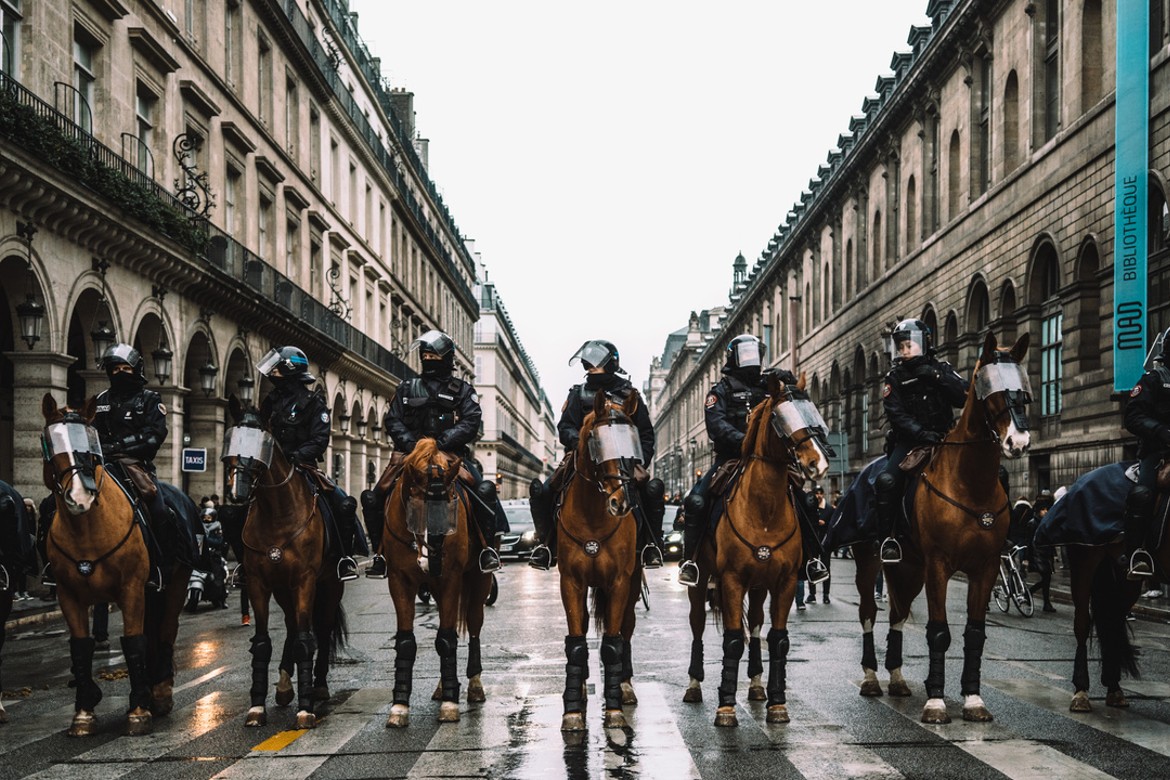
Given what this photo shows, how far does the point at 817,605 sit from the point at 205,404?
16647 millimetres

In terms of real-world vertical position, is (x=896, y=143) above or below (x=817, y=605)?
above

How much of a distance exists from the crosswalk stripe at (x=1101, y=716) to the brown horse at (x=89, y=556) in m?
6.29

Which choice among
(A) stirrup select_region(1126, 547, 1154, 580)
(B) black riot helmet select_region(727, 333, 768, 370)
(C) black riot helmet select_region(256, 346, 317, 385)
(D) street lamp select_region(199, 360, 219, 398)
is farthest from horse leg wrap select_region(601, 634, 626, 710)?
(D) street lamp select_region(199, 360, 219, 398)

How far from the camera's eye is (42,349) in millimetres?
20438

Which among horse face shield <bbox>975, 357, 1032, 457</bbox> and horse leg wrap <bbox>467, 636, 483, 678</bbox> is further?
horse leg wrap <bbox>467, 636, 483, 678</bbox>

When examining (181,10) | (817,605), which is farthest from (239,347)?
(817,605)

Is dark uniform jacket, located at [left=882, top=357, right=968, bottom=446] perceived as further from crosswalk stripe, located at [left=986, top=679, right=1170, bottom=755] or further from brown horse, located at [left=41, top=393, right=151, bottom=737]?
brown horse, located at [left=41, top=393, right=151, bottom=737]

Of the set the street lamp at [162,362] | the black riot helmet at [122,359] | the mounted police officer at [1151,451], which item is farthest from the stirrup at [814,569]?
the street lamp at [162,362]

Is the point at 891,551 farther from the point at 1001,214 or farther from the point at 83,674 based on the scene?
the point at 1001,214

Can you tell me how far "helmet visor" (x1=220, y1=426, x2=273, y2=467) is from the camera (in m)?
8.33

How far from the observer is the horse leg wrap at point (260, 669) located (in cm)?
870

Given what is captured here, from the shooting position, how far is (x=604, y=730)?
8.24 meters

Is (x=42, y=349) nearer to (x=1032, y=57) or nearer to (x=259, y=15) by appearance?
(x=259, y=15)

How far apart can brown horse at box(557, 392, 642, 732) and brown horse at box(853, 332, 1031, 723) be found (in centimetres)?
210
